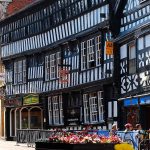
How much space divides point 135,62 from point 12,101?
17.1m

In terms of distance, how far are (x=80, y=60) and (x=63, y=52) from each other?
2760mm

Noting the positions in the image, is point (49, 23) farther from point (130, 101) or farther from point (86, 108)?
point (130, 101)

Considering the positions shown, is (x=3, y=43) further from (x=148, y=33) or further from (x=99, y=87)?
(x=148, y=33)

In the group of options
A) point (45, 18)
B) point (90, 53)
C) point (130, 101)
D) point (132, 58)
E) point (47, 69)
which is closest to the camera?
point (130, 101)

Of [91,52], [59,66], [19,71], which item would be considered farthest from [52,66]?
[19,71]

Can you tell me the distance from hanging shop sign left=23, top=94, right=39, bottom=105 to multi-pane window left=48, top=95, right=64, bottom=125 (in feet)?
4.72

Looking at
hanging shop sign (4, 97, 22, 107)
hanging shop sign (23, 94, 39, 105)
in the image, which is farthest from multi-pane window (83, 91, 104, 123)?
hanging shop sign (4, 97, 22, 107)

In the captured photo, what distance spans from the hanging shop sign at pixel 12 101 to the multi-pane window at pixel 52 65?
4.50 meters

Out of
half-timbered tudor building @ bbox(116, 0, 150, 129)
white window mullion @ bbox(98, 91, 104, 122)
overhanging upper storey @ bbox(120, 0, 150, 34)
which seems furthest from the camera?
white window mullion @ bbox(98, 91, 104, 122)

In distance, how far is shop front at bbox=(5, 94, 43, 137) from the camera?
36062 millimetres

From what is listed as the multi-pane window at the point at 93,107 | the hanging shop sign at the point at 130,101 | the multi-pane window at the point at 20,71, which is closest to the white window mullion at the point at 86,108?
the multi-pane window at the point at 93,107

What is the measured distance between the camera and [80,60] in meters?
29.3

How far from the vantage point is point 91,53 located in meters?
28.3

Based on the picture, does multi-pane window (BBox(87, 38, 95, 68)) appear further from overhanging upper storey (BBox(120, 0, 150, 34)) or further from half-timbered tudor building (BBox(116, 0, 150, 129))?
overhanging upper storey (BBox(120, 0, 150, 34))
